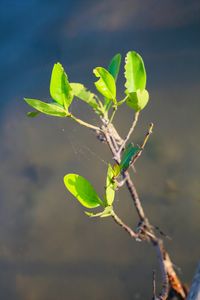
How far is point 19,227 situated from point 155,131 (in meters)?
0.53

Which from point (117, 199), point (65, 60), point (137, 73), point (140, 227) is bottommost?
point (140, 227)

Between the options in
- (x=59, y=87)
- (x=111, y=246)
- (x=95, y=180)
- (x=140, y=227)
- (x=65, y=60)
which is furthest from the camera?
(x=65, y=60)

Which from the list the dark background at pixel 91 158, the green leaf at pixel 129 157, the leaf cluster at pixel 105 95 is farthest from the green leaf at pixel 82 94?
the dark background at pixel 91 158

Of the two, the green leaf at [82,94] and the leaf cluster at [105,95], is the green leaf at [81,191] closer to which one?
the leaf cluster at [105,95]

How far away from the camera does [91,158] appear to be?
4.30 feet

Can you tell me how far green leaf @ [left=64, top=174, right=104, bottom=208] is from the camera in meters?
0.68

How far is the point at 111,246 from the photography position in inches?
44.4

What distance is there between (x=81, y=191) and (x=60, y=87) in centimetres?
18

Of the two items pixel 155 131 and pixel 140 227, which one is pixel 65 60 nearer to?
pixel 155 131

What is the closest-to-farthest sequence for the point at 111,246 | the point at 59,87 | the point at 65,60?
the point at 59,87 < the point at 111,246 < the point at 65,60

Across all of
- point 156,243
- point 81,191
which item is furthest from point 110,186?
point 156,243

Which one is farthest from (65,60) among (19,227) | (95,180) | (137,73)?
(137,73)

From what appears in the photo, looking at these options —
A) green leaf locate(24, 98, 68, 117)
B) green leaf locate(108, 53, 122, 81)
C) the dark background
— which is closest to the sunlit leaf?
green leaf locate(108, 53, 122, 81)

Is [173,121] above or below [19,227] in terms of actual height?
above
